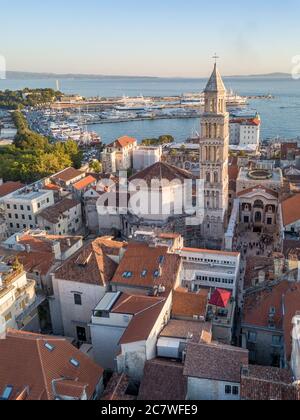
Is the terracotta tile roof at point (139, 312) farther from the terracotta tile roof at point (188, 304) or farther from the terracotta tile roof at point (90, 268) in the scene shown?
the terracotta tile roof at point (90, 268)

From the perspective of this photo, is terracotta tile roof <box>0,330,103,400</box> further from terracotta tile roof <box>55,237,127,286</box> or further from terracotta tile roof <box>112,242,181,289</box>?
terracotta tile roof <box>112,242,181,289</box>

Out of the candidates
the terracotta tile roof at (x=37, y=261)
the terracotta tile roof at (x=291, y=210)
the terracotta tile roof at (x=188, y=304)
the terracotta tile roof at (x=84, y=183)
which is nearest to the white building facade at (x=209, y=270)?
the terracotta tile roof at (x=188, y=304)

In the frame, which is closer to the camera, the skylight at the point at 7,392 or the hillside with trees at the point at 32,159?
the skylight at the point at 7,392

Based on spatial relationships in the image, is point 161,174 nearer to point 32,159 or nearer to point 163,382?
point 163,382

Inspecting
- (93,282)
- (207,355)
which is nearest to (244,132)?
(93,282)

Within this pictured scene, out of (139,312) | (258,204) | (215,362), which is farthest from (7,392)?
(258,204)
